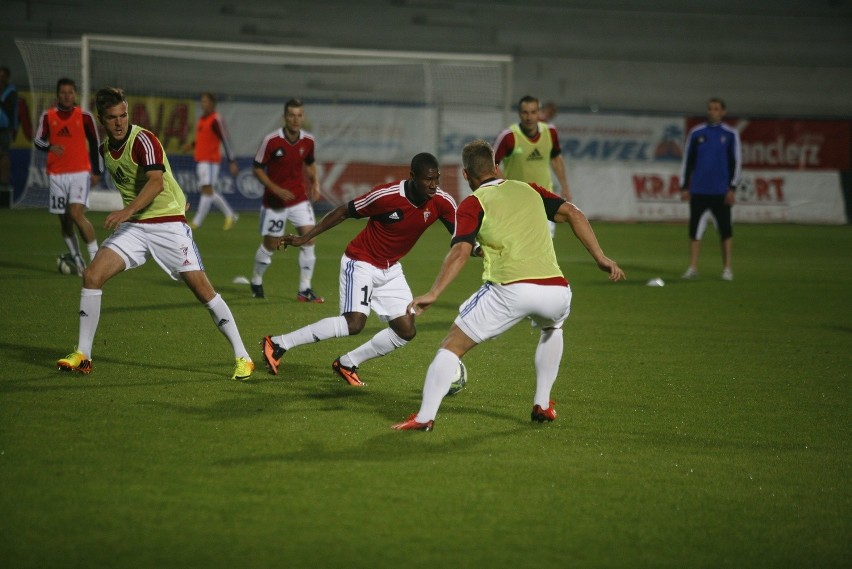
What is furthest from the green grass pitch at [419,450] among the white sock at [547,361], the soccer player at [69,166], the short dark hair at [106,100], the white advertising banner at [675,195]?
the white advertising banner at [675,195]

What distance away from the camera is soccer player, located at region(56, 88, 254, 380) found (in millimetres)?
7312

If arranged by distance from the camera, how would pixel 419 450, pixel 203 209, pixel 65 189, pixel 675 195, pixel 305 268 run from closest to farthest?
pixel 419 450
pixel 305 268
pixel 65 189
pixel 203 209
pixel 675 195

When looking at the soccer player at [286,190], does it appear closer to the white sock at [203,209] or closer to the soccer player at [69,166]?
the soccer player at [69,166]

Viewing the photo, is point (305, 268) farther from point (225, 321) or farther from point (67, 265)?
point (225, 321)

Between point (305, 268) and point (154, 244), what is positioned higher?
point (154, 244)

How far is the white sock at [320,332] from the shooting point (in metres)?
7.32

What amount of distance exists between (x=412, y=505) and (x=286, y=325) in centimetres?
556

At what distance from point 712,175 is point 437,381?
32.8 ft

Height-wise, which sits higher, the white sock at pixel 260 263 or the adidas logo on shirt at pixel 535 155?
the adidas logo on shirt at pixel 535 155

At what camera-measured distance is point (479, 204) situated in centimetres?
593

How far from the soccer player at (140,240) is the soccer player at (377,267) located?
0.70m

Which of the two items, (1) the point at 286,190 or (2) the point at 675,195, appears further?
(2) the point at 675,195

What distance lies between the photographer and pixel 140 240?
7.45 meters

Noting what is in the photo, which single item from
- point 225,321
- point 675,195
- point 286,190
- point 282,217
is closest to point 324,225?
point 225,321
